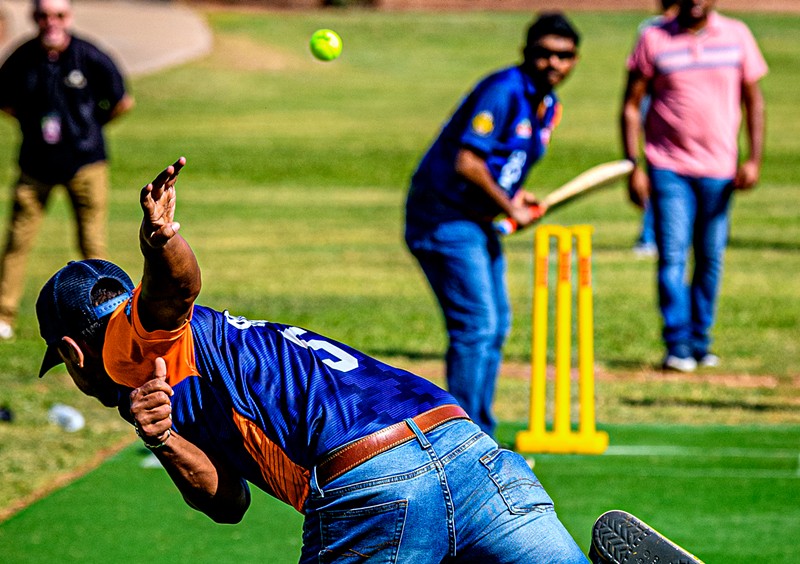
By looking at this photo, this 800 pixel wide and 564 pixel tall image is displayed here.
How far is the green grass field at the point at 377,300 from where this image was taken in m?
6.42

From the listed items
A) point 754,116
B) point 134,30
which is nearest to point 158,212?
point 754,116

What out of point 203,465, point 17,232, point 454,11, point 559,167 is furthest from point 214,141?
point 454,11

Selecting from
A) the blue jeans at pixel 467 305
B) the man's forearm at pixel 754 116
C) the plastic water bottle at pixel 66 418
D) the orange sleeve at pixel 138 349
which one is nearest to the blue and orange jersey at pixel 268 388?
the orange sleeve at pixel 138 349

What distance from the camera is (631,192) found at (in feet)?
30.5

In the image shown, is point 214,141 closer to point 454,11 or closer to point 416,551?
point 416,551

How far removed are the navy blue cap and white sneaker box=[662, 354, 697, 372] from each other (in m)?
6.24

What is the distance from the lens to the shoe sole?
3.55 metres

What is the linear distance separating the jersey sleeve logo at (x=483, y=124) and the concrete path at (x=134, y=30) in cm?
3325

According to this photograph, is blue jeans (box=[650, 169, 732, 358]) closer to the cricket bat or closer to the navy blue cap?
the cricket bat

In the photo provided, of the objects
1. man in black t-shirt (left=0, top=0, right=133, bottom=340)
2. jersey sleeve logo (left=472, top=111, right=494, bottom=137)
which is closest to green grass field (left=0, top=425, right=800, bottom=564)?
jersey sleeve logo (left=472, top=111, right=494, bottom=137)

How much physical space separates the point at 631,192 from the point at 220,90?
31027 mm

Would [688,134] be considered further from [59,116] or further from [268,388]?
[268,388]

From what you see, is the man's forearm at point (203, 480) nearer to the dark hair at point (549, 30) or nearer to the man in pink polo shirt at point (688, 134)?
the dark hair at point (549, 30)

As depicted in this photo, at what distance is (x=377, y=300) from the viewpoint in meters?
12.6
